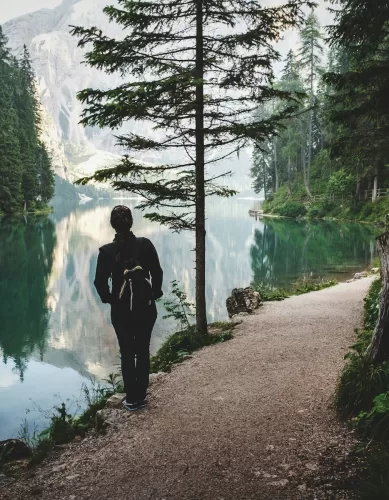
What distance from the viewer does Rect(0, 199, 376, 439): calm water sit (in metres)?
10.0

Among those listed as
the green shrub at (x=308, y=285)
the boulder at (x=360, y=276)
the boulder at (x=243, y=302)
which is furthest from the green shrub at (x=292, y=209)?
the boulder at (x=243, y=302)

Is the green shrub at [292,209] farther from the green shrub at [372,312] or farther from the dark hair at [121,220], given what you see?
the dark hair at [121,220]

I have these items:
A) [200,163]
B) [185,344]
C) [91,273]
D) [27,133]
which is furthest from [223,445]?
[27,133]

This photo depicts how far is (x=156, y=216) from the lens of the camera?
26.0 feet

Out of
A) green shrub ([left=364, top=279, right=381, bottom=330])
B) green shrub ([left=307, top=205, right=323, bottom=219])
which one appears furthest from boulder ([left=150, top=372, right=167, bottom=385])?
green shrub ([left=307, top=205, right=323, bottom=219])

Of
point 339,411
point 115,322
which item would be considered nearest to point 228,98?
point 115,322

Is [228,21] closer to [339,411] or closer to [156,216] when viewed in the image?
[156,216]

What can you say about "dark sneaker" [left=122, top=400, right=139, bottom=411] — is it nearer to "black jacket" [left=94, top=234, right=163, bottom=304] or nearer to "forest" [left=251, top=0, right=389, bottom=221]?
"black jacket" [left=94, top=234, right=163, bottom=304]

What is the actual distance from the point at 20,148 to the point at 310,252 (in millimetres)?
42806

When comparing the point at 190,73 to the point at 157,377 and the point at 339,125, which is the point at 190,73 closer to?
the point at 157,377

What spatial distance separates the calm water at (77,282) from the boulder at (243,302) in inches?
65.8

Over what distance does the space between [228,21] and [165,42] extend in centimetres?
130

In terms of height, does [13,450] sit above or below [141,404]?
below

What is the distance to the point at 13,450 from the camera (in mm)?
4781
